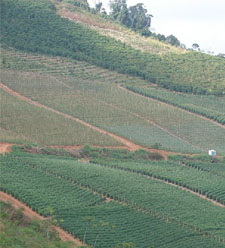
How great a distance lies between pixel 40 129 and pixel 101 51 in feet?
84.3

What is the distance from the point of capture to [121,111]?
57656 mm

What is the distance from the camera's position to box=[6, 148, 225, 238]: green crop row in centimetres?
3625

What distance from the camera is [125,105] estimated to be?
59375mm

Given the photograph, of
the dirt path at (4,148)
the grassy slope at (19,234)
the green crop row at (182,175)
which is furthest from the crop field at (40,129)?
the grassy slope at (19,234)

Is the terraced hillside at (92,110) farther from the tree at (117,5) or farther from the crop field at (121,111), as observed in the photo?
the tree at (117,5)

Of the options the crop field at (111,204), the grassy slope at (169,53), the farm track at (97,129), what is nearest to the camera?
the crop field at (111,204)

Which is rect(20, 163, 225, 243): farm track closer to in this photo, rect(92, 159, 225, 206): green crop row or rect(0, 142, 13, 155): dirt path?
rect(0, 142, 13, 155): dirt path

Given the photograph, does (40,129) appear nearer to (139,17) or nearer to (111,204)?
(111,204)

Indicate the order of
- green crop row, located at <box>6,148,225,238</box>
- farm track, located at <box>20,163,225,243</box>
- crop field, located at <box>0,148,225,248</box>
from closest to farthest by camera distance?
1. crop field, located at <box>0,148,225,248</box>
2. farm track, located at <box>20,163,225,243</box>
3. green crop row, located at <box>6,148,225,238</box>

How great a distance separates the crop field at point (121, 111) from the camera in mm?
53031

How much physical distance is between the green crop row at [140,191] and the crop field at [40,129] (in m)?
4.39

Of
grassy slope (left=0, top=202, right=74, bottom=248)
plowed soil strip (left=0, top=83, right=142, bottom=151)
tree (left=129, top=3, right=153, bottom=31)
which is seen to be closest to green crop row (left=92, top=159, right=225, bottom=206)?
plowed soil strip (left=0, top=83, right=142, bottom=151)

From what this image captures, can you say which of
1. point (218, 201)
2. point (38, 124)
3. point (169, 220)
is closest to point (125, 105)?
point (38, 124)

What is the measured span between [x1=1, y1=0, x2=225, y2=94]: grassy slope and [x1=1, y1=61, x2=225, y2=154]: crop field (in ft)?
21.0
